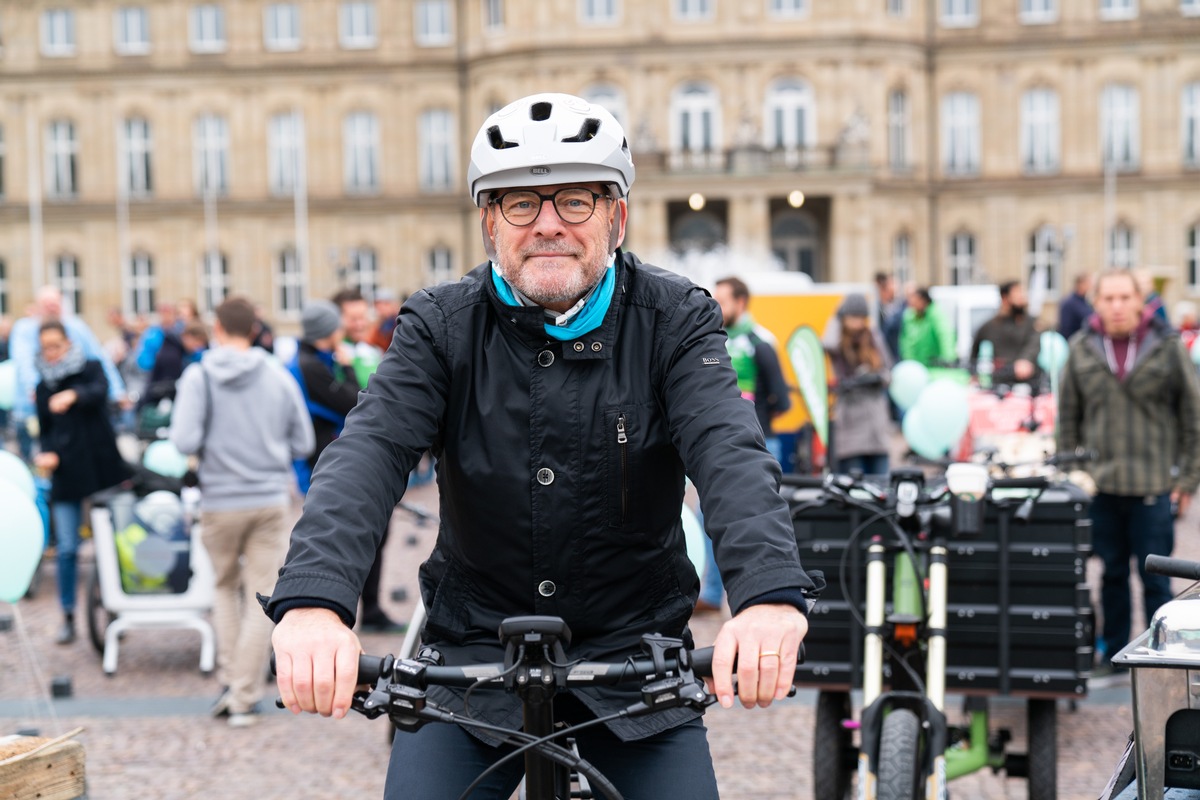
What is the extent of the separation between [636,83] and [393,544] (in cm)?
3741

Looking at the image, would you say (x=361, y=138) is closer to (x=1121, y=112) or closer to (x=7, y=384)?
(x=1121, y=112)

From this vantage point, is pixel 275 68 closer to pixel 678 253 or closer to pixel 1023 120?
pixel 678 253

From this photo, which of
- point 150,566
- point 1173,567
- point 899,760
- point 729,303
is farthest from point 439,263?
point 1173,567

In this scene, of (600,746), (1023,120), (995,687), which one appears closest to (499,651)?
(600,746)

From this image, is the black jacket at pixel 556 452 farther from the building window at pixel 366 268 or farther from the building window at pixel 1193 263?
the building window at pixel 1193 263

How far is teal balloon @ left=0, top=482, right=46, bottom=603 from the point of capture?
663cm

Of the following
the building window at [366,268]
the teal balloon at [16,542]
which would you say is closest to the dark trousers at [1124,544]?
the teal balloon at [16,542]

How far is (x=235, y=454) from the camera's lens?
797cm

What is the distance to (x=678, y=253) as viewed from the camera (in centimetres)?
4909

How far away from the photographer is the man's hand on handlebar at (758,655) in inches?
91.7

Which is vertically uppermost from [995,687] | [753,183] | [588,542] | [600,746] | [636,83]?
[636,83]

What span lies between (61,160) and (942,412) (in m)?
47.9

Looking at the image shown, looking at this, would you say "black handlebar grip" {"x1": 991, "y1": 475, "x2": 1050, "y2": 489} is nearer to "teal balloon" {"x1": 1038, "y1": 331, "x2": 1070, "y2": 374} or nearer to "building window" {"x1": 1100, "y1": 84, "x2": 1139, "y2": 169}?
"teal balloon" {"x1": 1038, "y1": 331, "x2": 1070, "y2": 374}

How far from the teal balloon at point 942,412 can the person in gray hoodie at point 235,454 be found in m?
5.99
